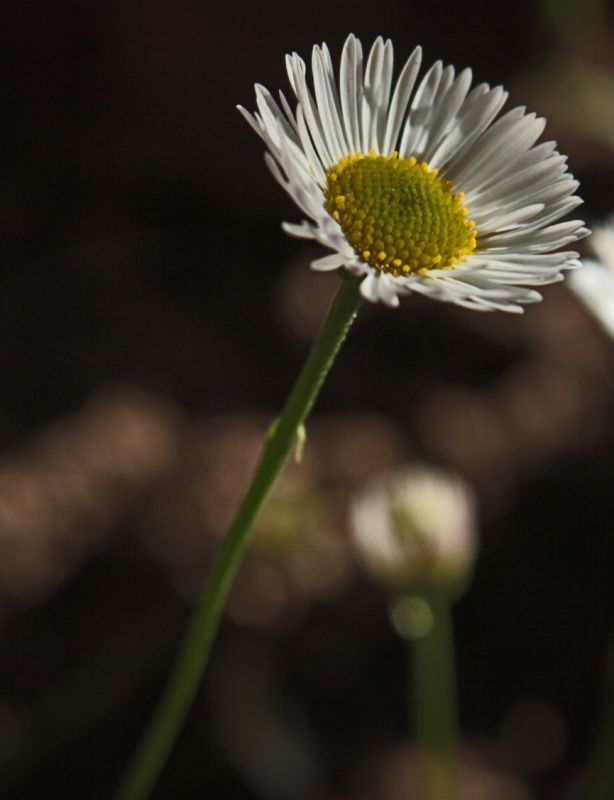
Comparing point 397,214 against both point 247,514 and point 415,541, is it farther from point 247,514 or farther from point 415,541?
point 415,541

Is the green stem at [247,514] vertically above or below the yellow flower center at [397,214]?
below

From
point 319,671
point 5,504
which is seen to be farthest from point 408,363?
point 5,504

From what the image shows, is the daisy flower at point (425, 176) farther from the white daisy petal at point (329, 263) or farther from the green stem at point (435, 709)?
the green stem at point (435, 709)

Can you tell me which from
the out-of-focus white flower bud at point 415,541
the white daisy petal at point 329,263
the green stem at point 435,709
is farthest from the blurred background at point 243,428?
the white daisy petal at point 329,263

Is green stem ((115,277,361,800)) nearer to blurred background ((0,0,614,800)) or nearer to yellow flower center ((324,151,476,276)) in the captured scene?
yellow flower center ((324,151,476,276))

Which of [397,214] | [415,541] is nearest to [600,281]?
[415,541]

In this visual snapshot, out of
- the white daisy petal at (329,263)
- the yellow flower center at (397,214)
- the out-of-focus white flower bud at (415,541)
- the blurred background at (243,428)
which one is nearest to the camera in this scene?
the white daisy petal at (329,263)
